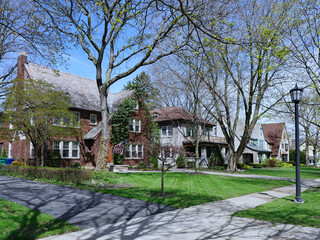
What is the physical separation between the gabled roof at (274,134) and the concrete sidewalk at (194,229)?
51.4 m

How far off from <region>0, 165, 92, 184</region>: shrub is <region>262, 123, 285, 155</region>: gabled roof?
48630 millimetres

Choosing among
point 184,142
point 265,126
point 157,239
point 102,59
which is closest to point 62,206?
point 157,239

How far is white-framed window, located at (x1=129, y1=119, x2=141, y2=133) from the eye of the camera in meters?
29.6

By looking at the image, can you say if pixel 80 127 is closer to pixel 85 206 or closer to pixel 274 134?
pixel 85 206

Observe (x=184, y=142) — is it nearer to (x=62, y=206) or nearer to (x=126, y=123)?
(x=126, y=123)

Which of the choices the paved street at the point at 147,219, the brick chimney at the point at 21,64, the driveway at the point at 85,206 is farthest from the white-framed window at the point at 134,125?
the paved street at the point at 147,219

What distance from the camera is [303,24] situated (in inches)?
567

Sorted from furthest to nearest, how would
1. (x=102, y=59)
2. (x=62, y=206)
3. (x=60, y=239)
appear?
1. (x=102, y=59)
2. (x=62, y=206)
3. (x=60, y=239)

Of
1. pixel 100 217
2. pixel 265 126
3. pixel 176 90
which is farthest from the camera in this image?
pixel 265 126

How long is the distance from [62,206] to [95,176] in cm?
551

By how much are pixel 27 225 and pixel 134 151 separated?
23.7 meters

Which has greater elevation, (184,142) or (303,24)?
(303,24)

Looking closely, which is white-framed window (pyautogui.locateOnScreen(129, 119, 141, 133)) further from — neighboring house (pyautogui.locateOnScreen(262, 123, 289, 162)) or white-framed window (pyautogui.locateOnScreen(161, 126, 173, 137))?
neighboring house (pyautogui.locateOnScreen(262, 123, 289, 162))

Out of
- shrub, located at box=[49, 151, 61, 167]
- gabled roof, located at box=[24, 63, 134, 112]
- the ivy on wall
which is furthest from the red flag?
shrub, located at box=[49, 151, 61, 167]
